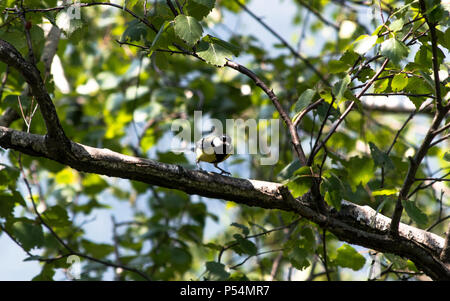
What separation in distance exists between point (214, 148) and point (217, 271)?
2.28 ft

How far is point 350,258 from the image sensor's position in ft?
8.83

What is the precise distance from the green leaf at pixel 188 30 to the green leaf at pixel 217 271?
1.30 metres

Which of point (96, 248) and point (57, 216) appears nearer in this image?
point (57, 216)

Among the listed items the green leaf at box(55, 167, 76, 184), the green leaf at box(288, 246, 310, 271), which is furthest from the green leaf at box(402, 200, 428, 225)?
the green leaf at box(55, 167, 76, 184)

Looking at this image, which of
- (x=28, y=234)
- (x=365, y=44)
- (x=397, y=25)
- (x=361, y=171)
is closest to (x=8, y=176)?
(x=28, y=234)

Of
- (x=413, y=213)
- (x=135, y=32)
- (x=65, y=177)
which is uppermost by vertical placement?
(x=65, y=177)

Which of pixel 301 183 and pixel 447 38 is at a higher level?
→ pixel 447 38

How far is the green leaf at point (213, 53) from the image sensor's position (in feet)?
6.81

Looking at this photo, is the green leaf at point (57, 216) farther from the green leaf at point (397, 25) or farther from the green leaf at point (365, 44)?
the green leaf at point (397, 25)

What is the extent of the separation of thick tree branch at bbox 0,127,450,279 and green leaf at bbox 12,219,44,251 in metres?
0.96

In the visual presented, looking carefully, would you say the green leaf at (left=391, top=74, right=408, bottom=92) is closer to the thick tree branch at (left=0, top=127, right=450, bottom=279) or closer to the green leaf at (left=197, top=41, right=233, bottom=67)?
the thick tree branch at (left=0, top=127, right=450, bottom=279)

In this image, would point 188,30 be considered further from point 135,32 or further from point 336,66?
point 336,66

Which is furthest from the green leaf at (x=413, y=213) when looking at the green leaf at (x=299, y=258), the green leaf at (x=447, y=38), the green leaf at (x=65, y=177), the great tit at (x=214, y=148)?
the green leaf at (x=65, y=177)

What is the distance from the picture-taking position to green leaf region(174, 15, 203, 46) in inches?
77.9
